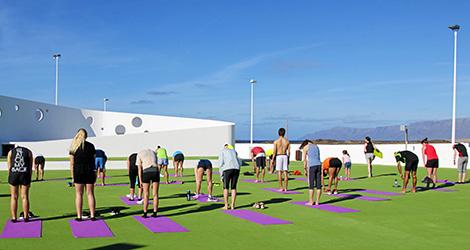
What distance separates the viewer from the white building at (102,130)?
1347 inches

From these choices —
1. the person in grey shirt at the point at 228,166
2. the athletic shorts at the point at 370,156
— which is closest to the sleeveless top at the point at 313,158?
the person in grey shirt at the point at 228,166

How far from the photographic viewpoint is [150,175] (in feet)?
30.7

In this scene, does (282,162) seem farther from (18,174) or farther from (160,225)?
(18,174)

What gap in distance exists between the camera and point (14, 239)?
728cm

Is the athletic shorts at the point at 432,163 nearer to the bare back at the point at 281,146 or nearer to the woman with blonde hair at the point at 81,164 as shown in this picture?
the bare back at the point at 281,146

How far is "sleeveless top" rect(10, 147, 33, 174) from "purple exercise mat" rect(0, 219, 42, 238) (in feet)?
2.88

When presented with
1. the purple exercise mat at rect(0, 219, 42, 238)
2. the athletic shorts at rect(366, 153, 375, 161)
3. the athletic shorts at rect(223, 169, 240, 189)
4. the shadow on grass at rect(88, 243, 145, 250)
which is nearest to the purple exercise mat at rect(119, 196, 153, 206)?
the athletic shorts at rect(223, 169, 240, 189)

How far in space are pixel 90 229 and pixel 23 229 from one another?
1.06m

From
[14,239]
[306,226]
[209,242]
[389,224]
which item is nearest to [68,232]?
[14,239]

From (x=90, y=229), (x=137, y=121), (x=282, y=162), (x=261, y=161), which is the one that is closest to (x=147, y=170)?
(x=90, y=229)

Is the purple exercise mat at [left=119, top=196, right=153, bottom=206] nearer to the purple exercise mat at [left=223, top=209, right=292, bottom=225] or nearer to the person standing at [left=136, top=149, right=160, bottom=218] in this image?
the person standing at [left=136, top=149, right=160, bottom=218]

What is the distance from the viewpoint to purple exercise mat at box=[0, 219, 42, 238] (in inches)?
299

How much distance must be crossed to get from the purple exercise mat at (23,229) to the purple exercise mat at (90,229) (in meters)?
0.53

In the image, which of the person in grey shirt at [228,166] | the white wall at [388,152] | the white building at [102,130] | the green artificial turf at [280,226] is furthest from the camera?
the white building at [102,130]
